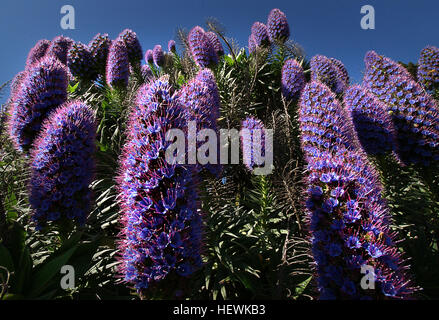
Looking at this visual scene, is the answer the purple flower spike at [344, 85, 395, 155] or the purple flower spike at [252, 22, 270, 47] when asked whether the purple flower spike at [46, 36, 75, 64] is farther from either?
the purple flower spike at [344, 85, 395, 155]

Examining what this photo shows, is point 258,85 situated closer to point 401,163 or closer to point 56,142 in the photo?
point 401,163

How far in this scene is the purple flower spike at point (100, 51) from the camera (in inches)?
207

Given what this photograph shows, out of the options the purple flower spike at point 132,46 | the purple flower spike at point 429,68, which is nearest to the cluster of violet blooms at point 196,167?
the purple flower spike at point 429,68

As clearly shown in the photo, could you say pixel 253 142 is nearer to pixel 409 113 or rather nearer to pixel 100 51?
pixel 409 113

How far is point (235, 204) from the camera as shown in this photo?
2.95m

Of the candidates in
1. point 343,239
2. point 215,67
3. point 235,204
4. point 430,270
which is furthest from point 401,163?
point 215,67

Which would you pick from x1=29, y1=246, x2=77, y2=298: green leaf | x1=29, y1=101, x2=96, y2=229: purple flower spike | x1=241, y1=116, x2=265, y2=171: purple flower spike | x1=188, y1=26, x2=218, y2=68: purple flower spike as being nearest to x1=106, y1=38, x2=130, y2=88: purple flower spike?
x1=188, y1=26, x2=218, y2=68: purple flower spike

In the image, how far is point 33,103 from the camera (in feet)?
9.21

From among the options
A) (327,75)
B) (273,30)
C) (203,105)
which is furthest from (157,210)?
(273,30)

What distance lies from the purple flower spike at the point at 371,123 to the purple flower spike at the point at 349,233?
1286mm

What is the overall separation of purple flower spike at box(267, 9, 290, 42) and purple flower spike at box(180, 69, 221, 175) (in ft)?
16.1

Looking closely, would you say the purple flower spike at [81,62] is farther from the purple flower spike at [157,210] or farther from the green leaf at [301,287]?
the green leaf at [301,287]

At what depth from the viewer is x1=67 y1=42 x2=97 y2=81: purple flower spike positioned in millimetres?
4934

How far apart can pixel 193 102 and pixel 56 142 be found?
123 centimetres
